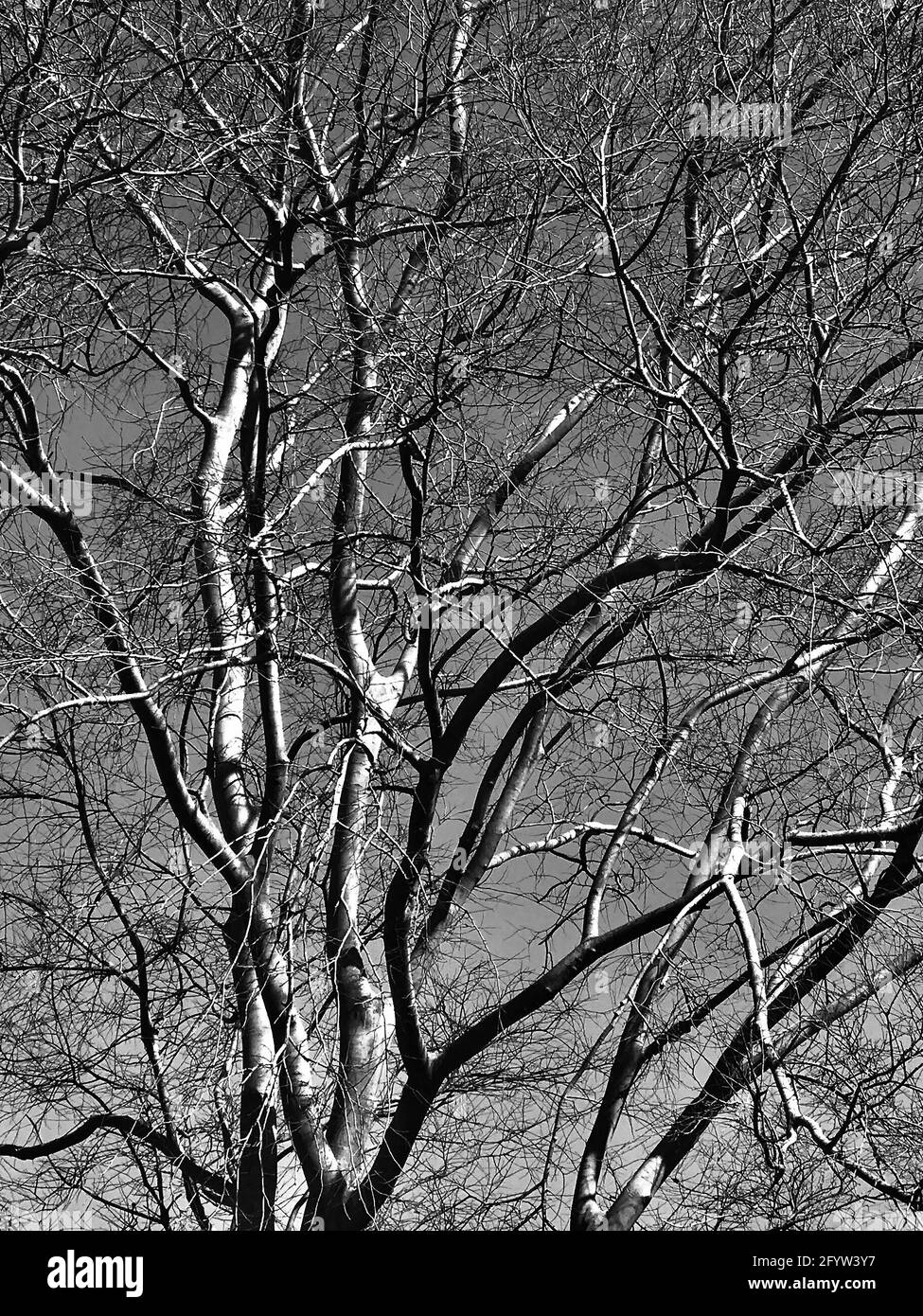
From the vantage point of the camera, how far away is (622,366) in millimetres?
5172

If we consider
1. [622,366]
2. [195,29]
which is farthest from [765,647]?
[195,29]

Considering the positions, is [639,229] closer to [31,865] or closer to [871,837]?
[871,837]

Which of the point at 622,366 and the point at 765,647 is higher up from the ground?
the point at 622,366

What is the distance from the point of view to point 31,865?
5.29 m

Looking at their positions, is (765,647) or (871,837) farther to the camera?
(765,647)
